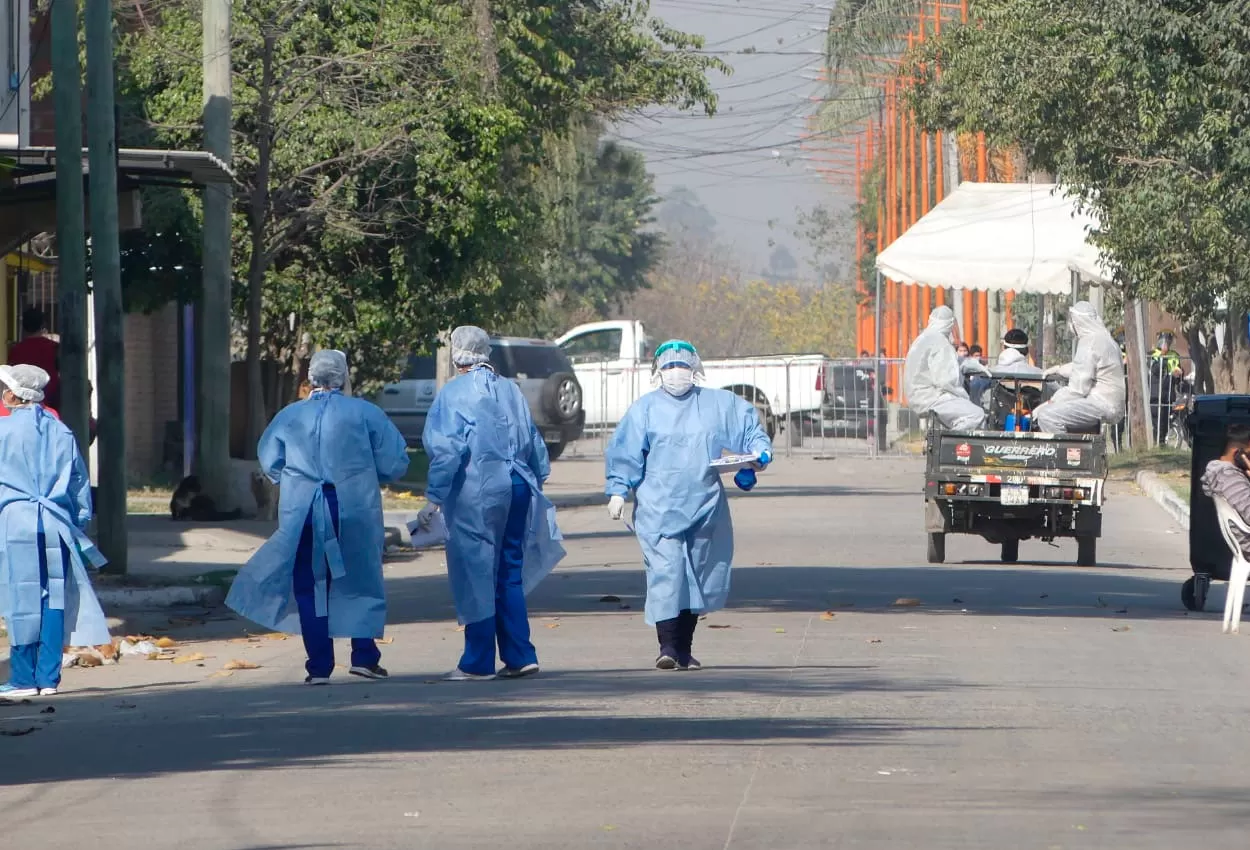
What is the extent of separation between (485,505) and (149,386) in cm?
2126

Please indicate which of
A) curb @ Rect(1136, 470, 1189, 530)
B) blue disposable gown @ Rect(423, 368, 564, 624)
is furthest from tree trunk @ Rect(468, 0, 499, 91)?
blue disposable gown @ Rect(423, 368, 564, 624)

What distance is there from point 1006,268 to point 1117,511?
22.1 ft

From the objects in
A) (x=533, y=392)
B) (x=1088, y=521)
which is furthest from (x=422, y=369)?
(x=1088, y=521)

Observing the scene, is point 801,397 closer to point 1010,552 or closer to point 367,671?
point 1010,552

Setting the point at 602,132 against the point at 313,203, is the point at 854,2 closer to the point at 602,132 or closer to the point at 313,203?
the point at 602,132

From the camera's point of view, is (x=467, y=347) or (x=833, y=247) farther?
(x=833, y=247)

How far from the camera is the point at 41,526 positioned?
435 inches

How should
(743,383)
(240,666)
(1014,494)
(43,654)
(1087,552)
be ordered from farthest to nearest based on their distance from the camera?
(743,383)
(1087,552)
(1014,494)
(240,666)
(43,654)

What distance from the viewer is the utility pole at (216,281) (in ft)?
65.5

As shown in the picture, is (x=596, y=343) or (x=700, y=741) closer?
(x=700, y=741)

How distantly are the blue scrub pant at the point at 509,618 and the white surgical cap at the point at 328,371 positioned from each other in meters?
1.06

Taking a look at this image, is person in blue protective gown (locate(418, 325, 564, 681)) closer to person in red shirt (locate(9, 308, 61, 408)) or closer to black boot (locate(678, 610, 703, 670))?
black boot (locate(678, 610, 703, 670))

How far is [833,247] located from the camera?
12538 cm

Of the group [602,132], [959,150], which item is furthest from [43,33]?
[959,150]
